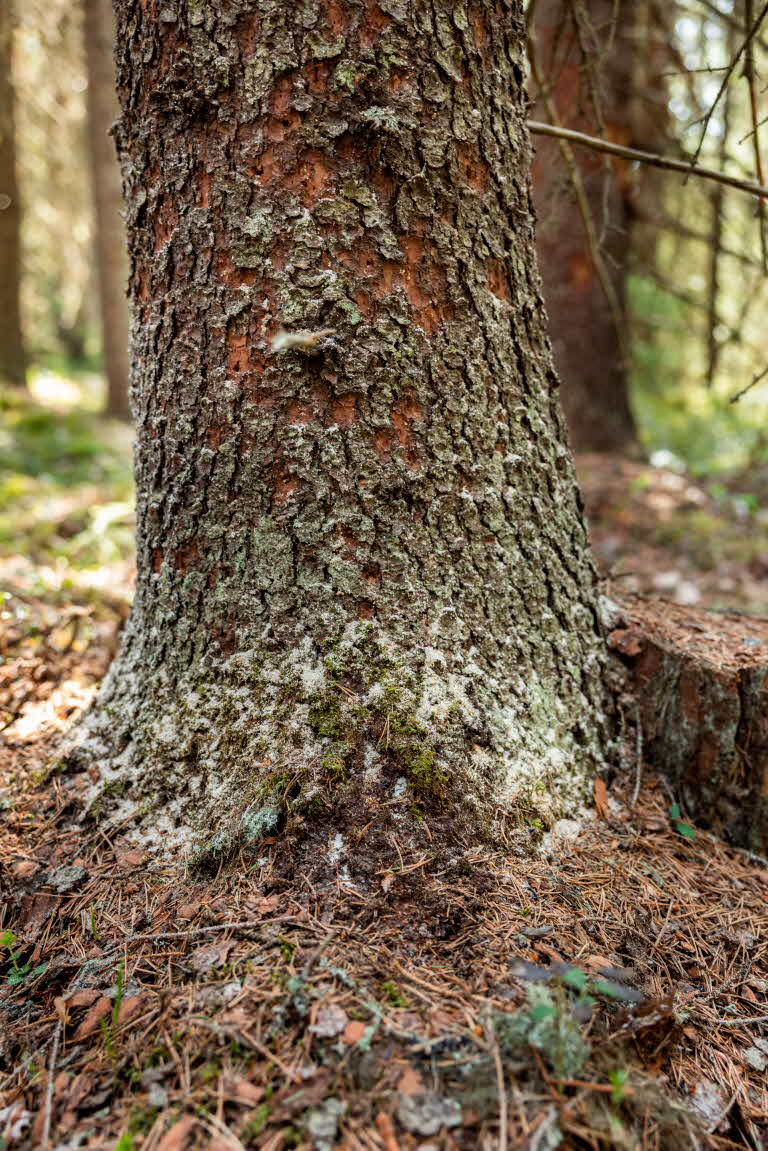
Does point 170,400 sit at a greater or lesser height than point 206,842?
greater

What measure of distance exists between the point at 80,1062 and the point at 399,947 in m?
0.68

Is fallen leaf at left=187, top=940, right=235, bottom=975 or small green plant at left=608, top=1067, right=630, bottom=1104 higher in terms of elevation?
small green plant at left=608, top=1067, right=630, bottom=1104

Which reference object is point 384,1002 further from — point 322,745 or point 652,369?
point 652,369

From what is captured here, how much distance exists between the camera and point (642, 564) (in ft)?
15.5

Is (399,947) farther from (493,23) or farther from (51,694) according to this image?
(493,23)

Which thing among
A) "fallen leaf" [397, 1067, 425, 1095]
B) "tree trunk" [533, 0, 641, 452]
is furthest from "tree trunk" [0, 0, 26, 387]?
"fallen leaf" [397, 1067, 425, 1095]

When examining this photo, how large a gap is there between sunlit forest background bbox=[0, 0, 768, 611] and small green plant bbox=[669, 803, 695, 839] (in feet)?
3.23

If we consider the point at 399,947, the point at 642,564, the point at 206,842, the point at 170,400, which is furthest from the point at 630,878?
the point at 642,564

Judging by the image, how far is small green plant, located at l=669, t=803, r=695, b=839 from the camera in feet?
7.13

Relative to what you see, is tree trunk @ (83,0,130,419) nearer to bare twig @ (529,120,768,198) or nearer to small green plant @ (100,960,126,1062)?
bare twig @ (529,120,768,198)

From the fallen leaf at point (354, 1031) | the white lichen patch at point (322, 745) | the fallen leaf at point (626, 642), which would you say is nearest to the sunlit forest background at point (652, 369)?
the fallen leaf at point (626, 642)

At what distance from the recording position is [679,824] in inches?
86.7

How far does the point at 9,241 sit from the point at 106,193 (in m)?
1.84

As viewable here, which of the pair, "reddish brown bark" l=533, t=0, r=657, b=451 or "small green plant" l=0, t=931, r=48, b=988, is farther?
"reddish brown bark" l=533, t=0, r=657, b=451
